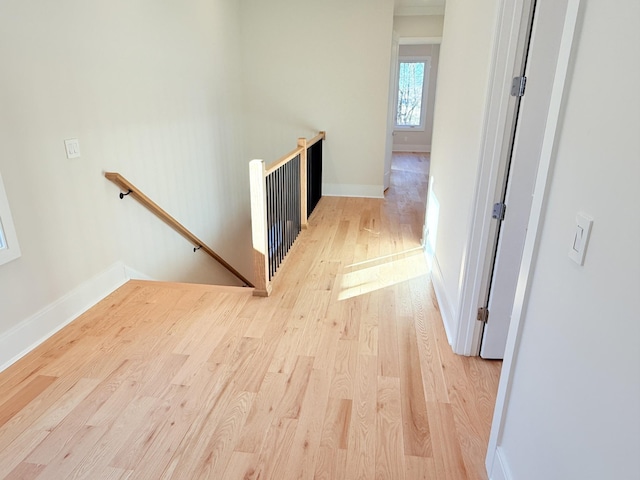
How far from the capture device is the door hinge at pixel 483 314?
88.1 inches

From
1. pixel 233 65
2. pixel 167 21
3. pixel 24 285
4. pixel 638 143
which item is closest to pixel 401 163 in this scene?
pixel 233 65

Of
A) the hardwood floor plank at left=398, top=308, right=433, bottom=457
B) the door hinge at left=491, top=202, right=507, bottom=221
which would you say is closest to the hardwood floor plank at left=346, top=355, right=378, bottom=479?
the hardwood floor plank at left=398, top=308, right=433, bottom=457

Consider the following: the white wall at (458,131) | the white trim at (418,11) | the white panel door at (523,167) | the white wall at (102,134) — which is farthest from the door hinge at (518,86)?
the white trim at (418,11)

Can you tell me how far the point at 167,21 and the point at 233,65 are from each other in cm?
176

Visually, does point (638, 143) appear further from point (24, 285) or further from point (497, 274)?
point (24, 285)

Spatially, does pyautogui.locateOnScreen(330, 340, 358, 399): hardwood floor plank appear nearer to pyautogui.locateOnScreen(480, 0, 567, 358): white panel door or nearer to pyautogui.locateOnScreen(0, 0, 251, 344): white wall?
pyautogui.locateOnScreen(480, 0, 567, 358): white panel door

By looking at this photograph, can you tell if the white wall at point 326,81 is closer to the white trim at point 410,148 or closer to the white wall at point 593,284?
the white wall at point 593,284

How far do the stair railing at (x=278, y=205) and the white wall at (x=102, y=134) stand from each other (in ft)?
3.75

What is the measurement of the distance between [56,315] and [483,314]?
2622mm

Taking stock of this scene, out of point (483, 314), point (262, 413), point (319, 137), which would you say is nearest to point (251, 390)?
point (262, 413)

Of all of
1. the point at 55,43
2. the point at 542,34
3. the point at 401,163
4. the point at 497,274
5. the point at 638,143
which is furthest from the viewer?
the point at 401,163

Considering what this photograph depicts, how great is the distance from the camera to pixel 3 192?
7.26 feet

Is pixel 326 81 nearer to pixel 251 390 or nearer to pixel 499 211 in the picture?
pixel 499 211

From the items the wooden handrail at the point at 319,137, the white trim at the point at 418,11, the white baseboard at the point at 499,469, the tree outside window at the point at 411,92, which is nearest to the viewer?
the white baseboard at the point at 499,469
